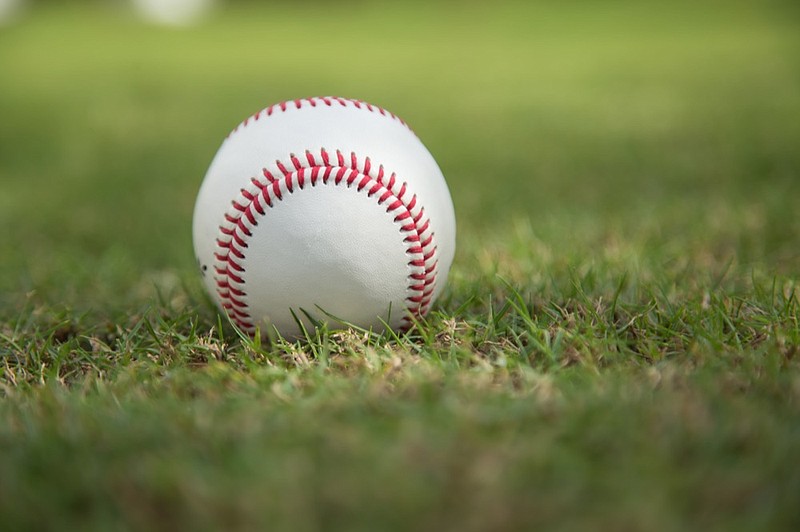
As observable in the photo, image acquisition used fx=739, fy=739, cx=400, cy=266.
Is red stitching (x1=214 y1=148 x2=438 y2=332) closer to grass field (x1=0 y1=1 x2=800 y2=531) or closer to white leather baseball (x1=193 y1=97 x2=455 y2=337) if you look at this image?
white leather baseball (x1=193 y1=97 x2=455 y2=337)

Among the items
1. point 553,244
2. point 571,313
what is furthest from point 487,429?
point 553,244

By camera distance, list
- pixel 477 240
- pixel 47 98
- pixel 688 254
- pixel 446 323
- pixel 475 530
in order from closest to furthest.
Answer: pixel 475 530 < pixel 446 323 < pixel 688 254 < pixel 477 240 < pixel 47 98

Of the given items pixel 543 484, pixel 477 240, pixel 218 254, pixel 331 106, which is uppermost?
pixel 331 106

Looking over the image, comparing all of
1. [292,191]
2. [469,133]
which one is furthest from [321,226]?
[469,133]

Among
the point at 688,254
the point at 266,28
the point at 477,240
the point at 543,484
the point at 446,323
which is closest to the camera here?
the point at 543,484

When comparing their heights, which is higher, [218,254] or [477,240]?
[218,254]

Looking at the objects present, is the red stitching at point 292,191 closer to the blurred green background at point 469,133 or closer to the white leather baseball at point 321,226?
the white leather baseball at point 321,226

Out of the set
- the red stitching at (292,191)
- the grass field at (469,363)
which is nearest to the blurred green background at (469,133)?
the grass field at (469,363)

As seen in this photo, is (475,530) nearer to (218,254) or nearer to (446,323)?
(446,323)
